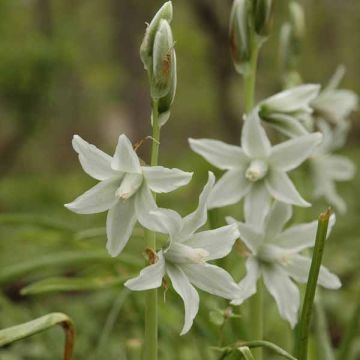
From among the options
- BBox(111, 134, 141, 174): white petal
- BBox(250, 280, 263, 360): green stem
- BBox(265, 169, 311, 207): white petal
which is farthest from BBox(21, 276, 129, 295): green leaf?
BBox(111, 134, 141, 174): white petal

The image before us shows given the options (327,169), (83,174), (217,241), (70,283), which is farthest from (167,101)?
(83,174)

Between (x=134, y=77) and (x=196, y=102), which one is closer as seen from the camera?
(x=134, y=77)

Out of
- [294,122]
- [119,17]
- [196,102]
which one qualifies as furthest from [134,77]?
[294,122]

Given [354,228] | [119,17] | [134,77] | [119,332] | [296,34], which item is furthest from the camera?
[119,17]

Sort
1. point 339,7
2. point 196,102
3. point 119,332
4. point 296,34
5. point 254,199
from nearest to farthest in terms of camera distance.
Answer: point 254,199 < point 296,34 < point 119,332 < point 339,7 < point 196,102

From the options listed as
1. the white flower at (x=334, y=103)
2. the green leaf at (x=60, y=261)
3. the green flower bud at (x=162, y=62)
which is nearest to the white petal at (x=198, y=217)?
the green flower bud at (x=162, y=62)

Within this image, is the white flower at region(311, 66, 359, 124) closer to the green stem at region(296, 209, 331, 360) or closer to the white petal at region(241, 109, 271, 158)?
the white petal at region(241, 109, 271, 158)

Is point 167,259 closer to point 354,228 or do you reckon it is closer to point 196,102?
point 354,228
